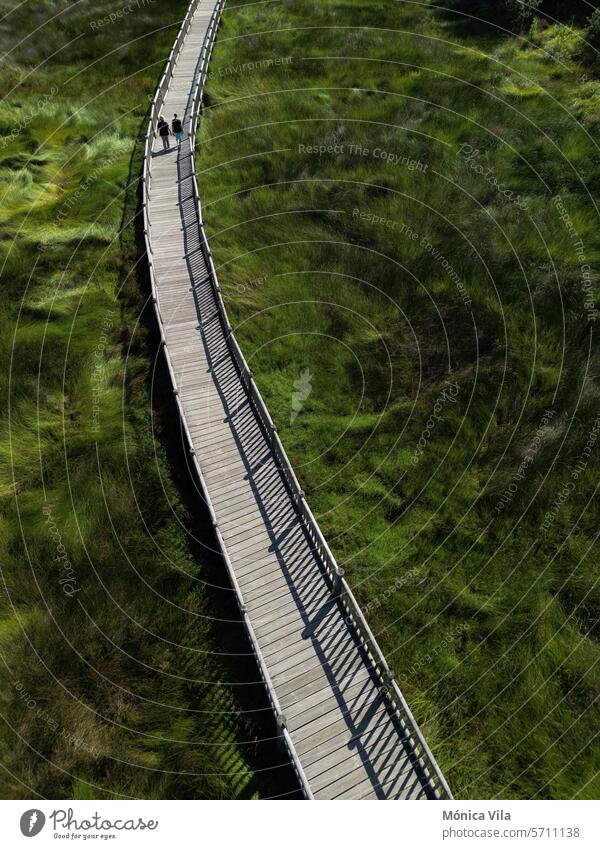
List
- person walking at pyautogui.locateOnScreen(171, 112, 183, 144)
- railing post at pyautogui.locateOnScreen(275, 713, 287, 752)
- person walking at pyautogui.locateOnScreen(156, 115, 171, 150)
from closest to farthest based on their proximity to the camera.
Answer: railing post at pyautogui.locateOnScreen(275, 713, 287, 752) → person walking at pyautogui.locateOnScreen(156, 115, 171, 150) → person walking at pyautogui.locateOnScreen(171, 112, 183, 144)

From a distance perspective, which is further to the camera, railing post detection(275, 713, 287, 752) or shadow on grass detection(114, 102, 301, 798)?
shadow on grass detection(114, 102, 301, 798)

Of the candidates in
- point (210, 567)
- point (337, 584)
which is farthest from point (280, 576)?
point (210, 567)

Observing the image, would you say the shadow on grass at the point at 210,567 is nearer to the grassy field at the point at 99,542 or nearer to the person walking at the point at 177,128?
the grassy field at the point at 99,542

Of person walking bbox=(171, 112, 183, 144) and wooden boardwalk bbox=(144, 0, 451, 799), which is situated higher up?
person walking bbox=(171, 112, 183, 144)

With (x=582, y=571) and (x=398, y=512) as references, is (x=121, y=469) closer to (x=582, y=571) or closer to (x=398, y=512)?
(x=398, y=512)

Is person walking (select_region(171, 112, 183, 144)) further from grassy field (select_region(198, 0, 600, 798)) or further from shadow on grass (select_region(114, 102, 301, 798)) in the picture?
shadow on grass (select_region(114, 102, 301, 798))

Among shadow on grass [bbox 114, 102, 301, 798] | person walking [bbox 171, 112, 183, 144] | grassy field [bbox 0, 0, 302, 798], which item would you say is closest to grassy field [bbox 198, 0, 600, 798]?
person walking [bbox 171, 112, 183, 144]
